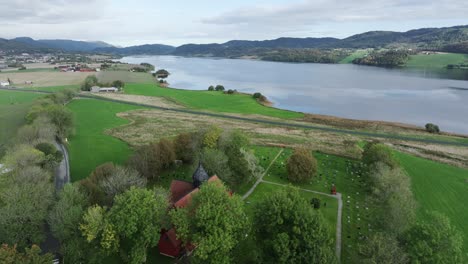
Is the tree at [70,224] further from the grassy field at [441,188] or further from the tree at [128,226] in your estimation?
the grassy field at [441,188]

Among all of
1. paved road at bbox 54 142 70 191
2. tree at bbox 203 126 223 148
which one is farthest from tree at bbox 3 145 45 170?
tree at bbox 203 126 223 148

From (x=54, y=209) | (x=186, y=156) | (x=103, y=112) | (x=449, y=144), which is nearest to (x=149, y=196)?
(x=54, y=209)

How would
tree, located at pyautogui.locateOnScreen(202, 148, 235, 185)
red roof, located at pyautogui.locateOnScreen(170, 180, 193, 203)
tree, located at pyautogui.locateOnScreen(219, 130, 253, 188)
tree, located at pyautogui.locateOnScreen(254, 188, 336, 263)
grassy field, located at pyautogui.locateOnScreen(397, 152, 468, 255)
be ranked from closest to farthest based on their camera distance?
tree, located at pyautogui.locateOnScreen(254, 188, 336, 263) < red roof, located at pyautogui.locateOnScreen(170, 180, 193, 203) < grassy field, located at pyautogui.locateOnScreen(397, 152, 468, 255) < tree, located at pyautogui.locateOnScreen(202, 148, 235, 185) < tree, located at pyautogui.locateOnScreen(219, 130, 253, 188)

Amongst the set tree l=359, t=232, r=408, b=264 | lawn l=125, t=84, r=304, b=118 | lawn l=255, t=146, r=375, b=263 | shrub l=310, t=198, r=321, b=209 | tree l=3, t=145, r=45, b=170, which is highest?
tree l=3, t=145, r=45, b=170

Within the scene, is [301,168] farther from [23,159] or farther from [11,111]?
[11,111]

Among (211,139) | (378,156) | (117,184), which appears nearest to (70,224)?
(117,184)

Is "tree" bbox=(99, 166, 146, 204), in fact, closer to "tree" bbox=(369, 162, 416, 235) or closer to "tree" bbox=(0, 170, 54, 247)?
"tree" bbox=(0, 170, 54, 247)
